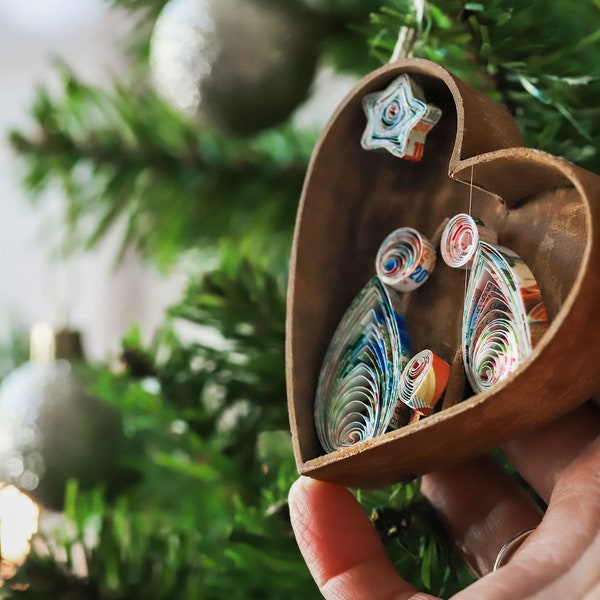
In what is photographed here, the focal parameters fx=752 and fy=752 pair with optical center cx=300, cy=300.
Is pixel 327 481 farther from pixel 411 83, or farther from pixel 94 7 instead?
pixel 94 7

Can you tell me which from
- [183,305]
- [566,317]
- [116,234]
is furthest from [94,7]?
[566,317]

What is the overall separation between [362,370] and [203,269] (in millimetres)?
230

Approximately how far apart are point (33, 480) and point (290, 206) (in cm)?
28

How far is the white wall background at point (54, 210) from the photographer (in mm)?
1452

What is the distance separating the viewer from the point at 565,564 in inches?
10.3

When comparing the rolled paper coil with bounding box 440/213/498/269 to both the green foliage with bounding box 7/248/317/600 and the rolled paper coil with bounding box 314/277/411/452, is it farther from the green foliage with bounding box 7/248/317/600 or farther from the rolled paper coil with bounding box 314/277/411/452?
the green foliage with bounding box 7/248/317/600

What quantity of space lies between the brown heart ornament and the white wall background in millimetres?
1062

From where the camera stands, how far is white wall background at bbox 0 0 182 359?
145cm

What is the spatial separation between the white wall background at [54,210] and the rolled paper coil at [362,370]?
3.53 feet

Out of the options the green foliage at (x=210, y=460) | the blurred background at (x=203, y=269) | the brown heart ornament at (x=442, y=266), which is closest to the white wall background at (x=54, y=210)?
the blurred background at (x=203, y=269)

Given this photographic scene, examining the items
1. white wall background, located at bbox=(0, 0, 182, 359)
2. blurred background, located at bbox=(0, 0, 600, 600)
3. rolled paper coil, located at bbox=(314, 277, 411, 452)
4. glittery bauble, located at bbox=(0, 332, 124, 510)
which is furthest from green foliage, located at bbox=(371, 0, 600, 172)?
white wall background, located at bbox=(0, 0, 182, 359)

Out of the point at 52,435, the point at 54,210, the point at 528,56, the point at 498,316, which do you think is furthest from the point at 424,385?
the point at 54,210

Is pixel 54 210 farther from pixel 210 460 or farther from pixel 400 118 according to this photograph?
pixel 400 118

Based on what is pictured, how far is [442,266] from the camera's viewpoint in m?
0.36
